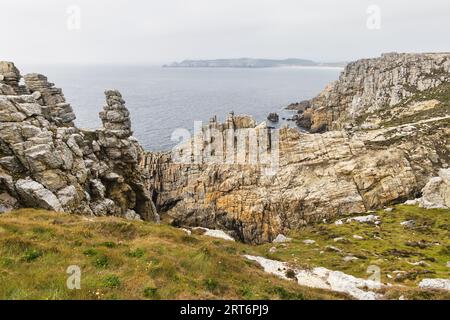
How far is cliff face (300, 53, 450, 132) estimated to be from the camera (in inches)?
5783

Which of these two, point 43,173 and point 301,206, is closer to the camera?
point 43,173

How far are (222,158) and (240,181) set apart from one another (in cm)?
850

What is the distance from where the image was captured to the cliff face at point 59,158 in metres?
37.3

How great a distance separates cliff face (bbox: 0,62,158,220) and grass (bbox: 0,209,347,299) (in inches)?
316

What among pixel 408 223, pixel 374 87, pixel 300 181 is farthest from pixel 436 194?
pixel 374 87

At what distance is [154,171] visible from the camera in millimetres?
87812

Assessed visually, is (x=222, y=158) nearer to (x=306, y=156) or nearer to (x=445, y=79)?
(x=306, y=156)

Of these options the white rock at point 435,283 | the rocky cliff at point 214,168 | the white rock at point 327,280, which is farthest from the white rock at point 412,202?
the white rock at point 327,280

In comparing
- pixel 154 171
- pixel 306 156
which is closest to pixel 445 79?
pixel 306 156

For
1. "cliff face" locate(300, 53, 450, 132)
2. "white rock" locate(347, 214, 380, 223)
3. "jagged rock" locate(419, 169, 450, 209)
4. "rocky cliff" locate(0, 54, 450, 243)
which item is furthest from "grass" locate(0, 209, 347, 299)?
"cliff face" locate(300, 53, 450, 132)

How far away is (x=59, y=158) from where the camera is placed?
40531mm

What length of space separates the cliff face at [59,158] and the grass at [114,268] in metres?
8.01

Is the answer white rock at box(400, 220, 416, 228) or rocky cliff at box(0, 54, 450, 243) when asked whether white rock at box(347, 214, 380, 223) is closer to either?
white rock at box(400, 220, 416, 228)

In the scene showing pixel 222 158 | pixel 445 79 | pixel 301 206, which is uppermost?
pixel 445 79
